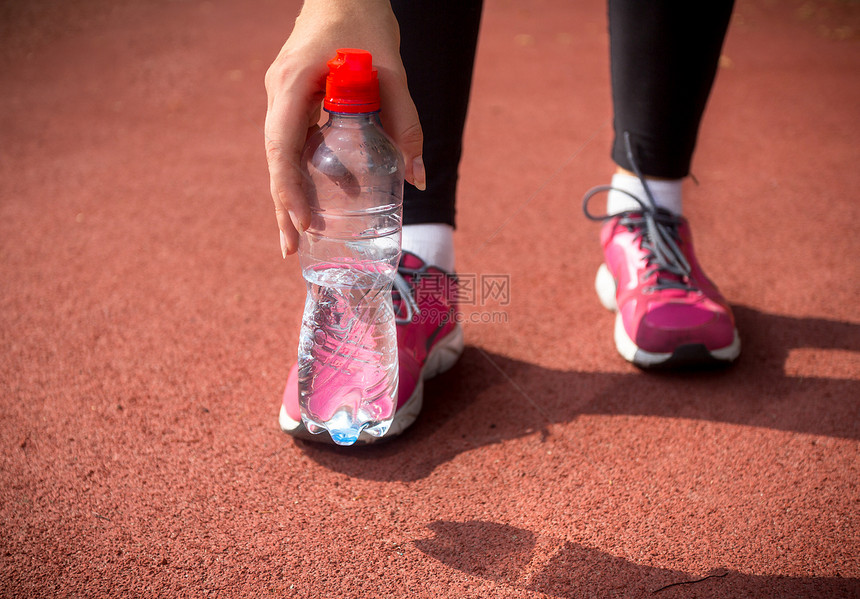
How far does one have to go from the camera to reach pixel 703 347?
60.1 inches

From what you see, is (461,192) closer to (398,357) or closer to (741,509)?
(398,357)

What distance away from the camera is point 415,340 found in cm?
145

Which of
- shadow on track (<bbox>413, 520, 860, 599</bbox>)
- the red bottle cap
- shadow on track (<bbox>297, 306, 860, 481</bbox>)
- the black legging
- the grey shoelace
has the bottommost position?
shadow on track (<bbox>297, 306, 860, 481</bbox>)

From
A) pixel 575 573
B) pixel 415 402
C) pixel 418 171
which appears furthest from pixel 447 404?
pixel 418 171

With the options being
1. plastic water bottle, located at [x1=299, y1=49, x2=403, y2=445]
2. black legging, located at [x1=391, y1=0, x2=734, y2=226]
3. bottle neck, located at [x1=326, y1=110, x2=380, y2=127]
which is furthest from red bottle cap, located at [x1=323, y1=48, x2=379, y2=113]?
black legging, located at [x1=391, y1=0, x2=734, y2=226]

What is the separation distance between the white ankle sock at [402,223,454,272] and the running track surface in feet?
0.96

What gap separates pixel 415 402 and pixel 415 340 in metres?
0.13

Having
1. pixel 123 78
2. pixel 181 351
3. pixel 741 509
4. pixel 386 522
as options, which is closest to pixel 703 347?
pixel 741 509

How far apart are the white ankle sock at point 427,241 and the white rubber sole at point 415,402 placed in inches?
7.2

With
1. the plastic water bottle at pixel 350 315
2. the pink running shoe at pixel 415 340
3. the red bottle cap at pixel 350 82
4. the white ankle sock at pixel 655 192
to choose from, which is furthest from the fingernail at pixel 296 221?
the white ankle sock at pixel 655 192

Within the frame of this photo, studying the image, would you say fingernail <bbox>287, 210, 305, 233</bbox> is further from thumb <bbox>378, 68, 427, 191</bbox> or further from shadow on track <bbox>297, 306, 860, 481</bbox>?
shadow on track <bbox>297, 306, 860, 481</bbox>

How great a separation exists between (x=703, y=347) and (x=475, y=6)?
876 millimetres

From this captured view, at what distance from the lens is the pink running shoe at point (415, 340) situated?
134 centimetres

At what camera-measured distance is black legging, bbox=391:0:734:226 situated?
1.36 metres
